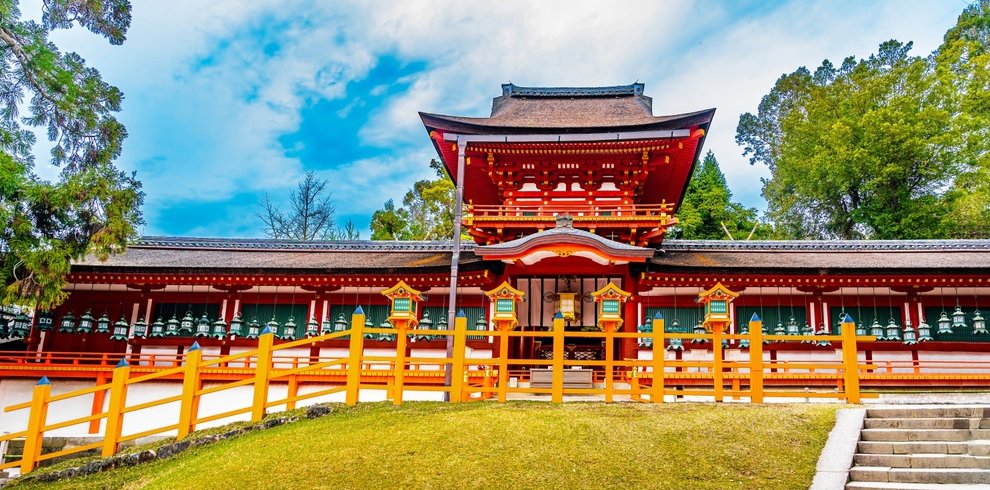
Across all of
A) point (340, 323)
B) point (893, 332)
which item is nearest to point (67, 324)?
point (340, 323)

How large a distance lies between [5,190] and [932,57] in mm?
39423

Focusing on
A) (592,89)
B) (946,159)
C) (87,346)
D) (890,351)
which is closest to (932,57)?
(946,159)

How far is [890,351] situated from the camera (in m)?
17.3

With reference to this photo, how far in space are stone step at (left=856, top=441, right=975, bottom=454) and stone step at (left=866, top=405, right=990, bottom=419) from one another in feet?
2.95

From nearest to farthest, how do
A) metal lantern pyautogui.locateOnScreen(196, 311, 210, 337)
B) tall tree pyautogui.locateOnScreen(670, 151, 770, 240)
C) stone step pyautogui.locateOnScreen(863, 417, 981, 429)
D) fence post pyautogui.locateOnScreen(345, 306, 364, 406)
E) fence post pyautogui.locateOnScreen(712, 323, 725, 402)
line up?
1. stone step pyautogui.locateOnScreen(863, 417, 981, 429)
2. fence post pyautogui.locateOnScreen(345, 306, 364, 406)
3. fence post pyautogui.locateOnScreen(712, 323, 725, 402)
4. metal lantern pyautogui.locateOnScreen(196, 311, 210, 337)
5. tall tree pyautogui.locateOnScreen(670, 151, 770, 240)

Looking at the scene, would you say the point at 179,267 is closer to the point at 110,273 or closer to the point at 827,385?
the point at 110,273

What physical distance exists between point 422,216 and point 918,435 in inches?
1321

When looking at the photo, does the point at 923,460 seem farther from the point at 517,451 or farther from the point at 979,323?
the point at 979,323

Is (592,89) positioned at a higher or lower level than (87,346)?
higher

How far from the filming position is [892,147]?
31.0 meters

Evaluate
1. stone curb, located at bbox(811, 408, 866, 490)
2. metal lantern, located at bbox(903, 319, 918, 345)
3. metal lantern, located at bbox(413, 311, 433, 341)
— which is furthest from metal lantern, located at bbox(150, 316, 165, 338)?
metal lantern, located at bbox(903, 319, 918, 345)

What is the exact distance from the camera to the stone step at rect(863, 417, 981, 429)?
938 cm

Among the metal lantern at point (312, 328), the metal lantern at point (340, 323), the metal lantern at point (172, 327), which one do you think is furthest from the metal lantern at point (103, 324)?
the metal lantern at point (340, 323)

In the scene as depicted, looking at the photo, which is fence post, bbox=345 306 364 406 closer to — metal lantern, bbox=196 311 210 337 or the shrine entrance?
the shrine entrance
